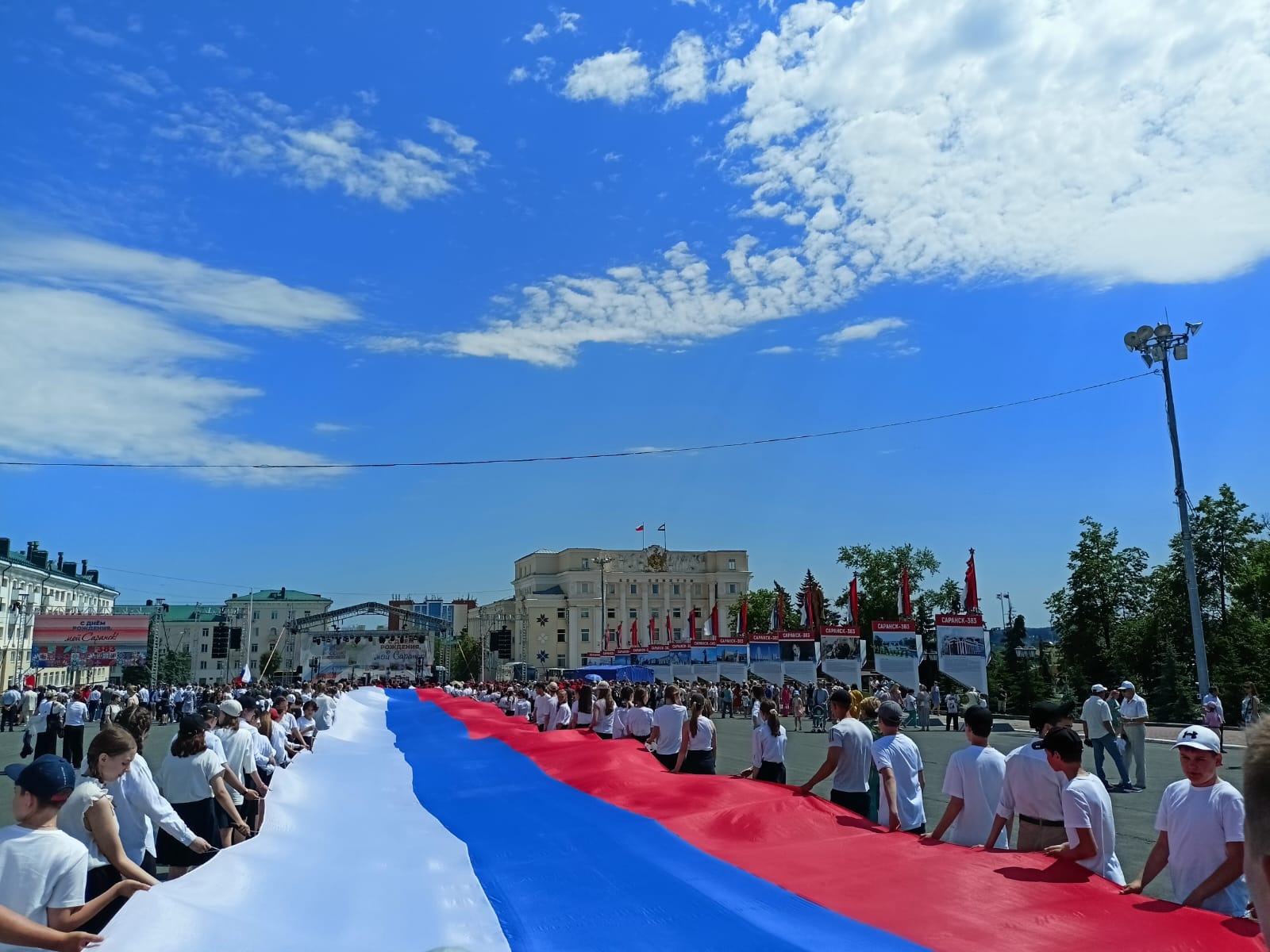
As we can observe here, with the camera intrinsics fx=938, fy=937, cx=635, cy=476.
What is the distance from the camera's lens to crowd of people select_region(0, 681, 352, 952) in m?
3.70

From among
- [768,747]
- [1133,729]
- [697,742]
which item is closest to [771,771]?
[768,747]

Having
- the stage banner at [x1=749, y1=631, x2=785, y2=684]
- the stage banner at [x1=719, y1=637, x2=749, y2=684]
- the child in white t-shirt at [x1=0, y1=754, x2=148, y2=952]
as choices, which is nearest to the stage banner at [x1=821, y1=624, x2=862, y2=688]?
the stage banner at [x1=749, y1=631, x2=785, y2=684]

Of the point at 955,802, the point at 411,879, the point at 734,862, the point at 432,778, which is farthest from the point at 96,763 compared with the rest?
the point at 432,778

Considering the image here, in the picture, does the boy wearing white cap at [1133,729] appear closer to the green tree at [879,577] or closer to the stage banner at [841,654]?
the stage banner at [841,654]

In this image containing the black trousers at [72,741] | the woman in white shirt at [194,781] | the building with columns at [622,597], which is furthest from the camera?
the building with columns at [622,597]

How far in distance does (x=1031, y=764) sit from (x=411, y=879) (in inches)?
158

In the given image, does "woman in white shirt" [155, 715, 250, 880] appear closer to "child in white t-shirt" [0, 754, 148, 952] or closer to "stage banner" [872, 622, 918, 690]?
"child in white t-shirt" [0, 754, 148, 952]

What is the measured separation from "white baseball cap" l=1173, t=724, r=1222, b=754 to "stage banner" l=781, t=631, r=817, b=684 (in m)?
32.4

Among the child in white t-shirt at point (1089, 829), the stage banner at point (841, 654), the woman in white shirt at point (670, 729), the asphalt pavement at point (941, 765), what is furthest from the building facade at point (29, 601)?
the child in white t-shirt at point (1089, 829)

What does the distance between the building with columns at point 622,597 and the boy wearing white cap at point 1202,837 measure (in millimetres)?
103533

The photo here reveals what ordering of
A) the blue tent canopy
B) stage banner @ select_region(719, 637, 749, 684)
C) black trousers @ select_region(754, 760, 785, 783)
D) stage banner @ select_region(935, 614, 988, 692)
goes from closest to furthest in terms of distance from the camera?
black trousers @ select_region(754, 760, 785, 783)
stage banner @ select_region(935, 614, 988, 692)
stage banner @ select_region(719, 637, 749, 684)
the blue tent canopy

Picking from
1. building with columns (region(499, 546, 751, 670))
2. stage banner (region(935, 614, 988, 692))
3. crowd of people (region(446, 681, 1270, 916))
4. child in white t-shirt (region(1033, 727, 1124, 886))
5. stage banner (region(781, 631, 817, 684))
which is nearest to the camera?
crowd of people (region(446, 681, 1270, 916))

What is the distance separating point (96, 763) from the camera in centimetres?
546

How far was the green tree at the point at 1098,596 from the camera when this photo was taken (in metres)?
48.4
